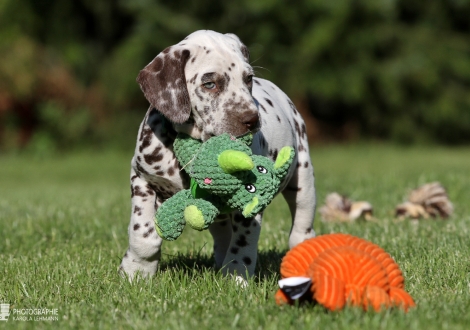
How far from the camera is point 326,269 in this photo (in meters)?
3.00

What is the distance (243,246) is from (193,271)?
339mm

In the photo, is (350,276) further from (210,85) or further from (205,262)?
(205,262)

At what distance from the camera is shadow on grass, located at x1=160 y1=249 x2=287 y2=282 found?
4.42 meters

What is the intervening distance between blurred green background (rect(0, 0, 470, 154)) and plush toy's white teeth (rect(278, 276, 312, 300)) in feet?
54.3

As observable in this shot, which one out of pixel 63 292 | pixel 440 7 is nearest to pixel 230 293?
pixel 63 292

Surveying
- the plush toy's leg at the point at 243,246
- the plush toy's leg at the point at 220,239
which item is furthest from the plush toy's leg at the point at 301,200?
the plush toy's leg at the point at 243,246

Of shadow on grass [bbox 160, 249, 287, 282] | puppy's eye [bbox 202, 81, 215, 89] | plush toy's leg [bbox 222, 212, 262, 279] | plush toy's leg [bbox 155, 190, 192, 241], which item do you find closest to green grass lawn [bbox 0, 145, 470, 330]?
shadow on grass [bbox 160, 249, 287, 282]

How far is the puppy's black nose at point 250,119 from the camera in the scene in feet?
12.2

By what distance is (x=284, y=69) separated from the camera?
20.3 meters

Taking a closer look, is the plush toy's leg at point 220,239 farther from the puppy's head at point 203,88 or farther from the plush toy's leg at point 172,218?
the plush toy's leg at point 172,218

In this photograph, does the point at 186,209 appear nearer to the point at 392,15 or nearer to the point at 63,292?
the point at 63,292

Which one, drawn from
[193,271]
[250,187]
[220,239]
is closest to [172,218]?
[250,187]

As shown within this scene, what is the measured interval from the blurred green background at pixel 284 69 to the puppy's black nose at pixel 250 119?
15710 millimetres

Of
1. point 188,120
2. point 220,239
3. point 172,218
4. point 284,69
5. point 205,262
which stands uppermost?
point 188,120
